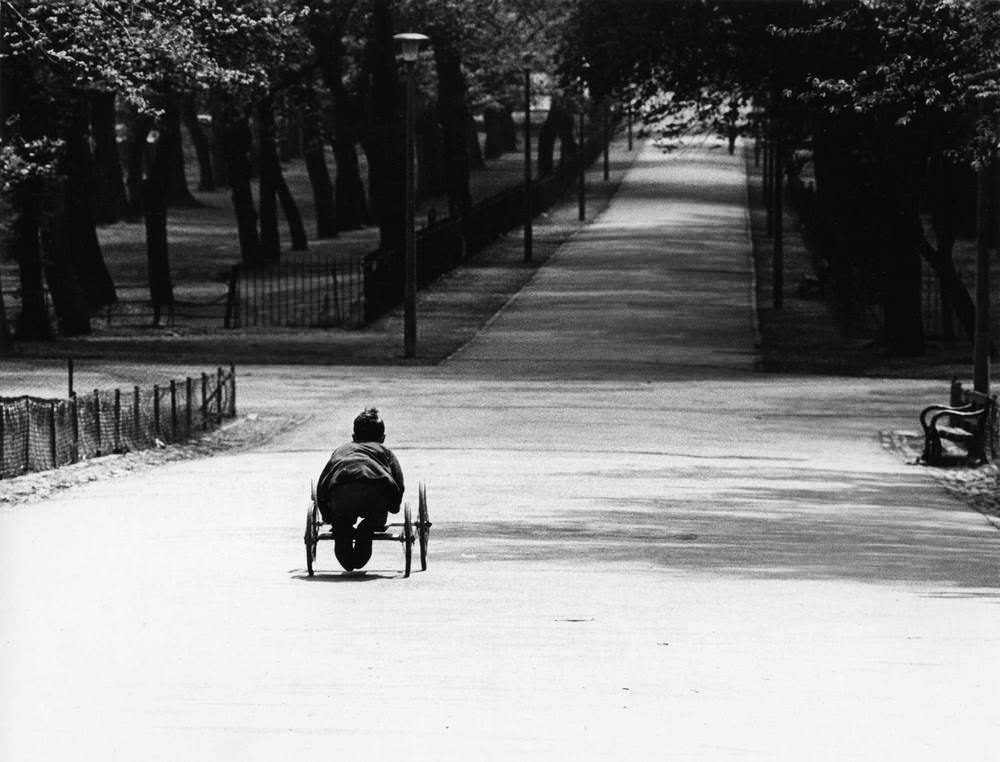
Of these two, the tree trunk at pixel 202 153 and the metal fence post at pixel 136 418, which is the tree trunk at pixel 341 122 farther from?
the metal fence post at pixel 136 418

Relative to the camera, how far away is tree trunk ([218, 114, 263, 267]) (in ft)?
192

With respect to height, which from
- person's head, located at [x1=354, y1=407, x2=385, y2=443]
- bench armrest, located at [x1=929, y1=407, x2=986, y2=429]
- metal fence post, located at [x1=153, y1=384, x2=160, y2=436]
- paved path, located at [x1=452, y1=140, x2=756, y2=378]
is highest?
person's head, located at [x1=354, y1=407, x2=385, y2=443]

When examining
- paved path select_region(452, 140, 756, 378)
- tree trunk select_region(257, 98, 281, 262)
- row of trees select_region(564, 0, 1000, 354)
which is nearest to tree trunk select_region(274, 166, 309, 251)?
tree trunk select_region(257, 98, 281, 262)

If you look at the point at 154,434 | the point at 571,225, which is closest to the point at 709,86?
the point at 154,434

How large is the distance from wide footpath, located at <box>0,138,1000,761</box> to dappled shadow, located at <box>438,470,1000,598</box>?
0.22 feet

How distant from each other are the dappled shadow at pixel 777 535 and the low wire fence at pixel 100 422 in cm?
587

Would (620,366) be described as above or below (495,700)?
below

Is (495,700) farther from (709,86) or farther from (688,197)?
(688,197)

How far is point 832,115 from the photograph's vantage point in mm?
41188

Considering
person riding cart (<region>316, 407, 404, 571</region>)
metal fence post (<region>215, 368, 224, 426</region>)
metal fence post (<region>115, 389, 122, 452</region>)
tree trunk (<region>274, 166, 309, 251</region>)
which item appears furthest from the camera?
tree trunk (<region>274, 166, 309, 251</region>)

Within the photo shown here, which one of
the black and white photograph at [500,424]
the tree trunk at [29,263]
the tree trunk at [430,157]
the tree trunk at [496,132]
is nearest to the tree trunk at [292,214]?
the black and white photograph at [500,424]

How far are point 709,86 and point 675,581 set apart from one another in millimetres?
37425

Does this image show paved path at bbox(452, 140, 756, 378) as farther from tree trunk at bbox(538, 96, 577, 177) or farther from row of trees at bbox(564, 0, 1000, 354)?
tree trunk at bbox(538, 96, 577, 177)

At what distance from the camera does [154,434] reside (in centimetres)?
2698
